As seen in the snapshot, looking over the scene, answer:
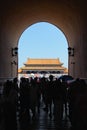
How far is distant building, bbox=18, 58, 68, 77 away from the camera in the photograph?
285 feet

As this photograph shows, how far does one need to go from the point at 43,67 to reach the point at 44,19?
175ft

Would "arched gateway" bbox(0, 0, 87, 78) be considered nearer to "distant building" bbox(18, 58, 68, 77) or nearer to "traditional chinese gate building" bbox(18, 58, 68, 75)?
"distant building" bbox(18, 58, 68, 77)

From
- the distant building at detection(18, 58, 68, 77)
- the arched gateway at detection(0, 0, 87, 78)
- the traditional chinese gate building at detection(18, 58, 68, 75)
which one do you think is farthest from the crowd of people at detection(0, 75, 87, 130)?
the traditional chinese gate building at detection(18, 58, 68, 75)

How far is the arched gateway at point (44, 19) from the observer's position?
1098 inches

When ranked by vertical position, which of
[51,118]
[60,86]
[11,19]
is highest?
[11,19]

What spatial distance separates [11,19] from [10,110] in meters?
20.6

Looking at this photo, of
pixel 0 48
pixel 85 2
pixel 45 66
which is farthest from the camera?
pixel 45 66

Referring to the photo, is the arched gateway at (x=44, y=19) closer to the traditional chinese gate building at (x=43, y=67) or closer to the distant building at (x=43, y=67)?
the distant building at (x=43, y=67)

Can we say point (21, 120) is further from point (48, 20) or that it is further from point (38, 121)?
point (48, 20)

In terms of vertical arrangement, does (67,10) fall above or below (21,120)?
above

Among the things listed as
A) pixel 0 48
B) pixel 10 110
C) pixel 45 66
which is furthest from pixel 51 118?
pixel 45 66

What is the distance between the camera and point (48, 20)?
3744 cm

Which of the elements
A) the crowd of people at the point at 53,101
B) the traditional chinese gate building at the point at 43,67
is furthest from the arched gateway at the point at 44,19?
the traditional chinese gate building at the point at 43,67

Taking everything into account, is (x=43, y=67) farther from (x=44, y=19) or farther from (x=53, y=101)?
(x=53, y=101)
